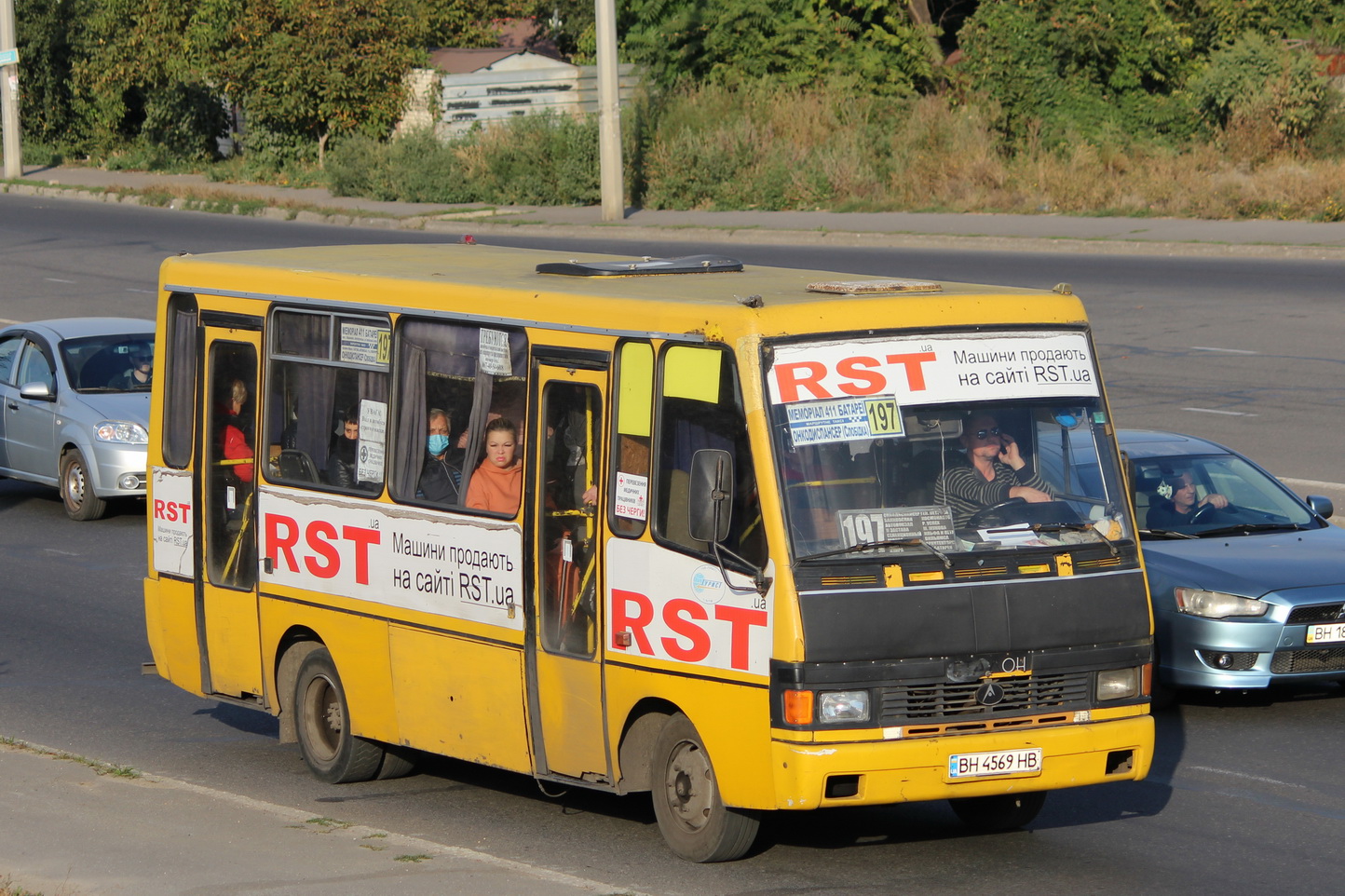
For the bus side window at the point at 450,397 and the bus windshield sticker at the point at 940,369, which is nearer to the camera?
the bus windshield sticker at the point at 940,369

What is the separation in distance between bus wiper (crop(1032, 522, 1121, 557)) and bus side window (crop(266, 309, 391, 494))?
10.3 feet

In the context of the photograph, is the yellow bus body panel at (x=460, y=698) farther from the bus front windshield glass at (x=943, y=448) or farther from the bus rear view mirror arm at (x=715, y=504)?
the bus front windshield glass at (x=943, y=448)

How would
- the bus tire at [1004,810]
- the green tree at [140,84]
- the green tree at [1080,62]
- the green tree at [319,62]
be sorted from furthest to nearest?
the green tree at [140,84], the green tree at [319,62], the green tree at [1080,62], the bus tire at [1004,810]

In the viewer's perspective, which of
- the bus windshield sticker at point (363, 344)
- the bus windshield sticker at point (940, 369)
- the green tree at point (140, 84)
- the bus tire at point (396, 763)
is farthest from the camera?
the green tree at point (140, 84)

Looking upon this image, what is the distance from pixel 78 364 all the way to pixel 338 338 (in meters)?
9.81

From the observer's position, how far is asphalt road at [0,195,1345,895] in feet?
24.5

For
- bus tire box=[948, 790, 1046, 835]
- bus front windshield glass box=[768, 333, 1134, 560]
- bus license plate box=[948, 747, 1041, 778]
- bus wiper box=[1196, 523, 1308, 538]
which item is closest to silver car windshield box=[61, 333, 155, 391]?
bus wiper box=[1196, 523, 1308, 538]

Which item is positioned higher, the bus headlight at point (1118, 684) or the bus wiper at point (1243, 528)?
the bus headlight at point (1118, 684)

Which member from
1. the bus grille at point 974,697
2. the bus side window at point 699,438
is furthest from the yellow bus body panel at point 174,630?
the bus grille at point 974,697

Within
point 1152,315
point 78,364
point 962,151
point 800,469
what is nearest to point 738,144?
point 962,151

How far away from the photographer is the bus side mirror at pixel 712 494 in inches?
275

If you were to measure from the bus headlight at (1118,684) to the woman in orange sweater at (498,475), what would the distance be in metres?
2.52

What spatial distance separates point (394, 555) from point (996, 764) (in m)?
3.03

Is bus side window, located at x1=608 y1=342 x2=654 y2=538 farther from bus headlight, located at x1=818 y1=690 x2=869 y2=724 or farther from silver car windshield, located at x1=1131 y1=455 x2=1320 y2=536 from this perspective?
silver car windshield, located at x1=1131 y1=455 x2=1320 y2=536
